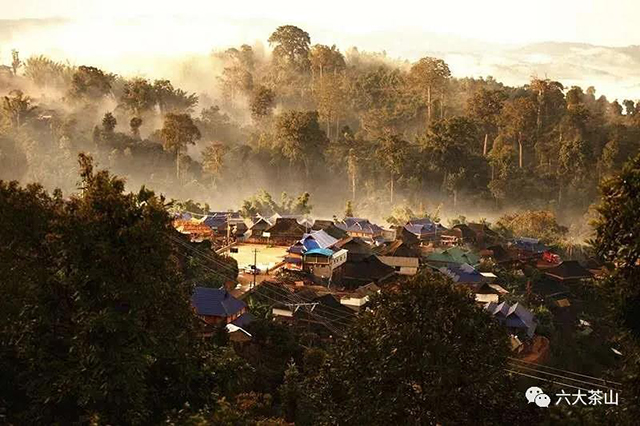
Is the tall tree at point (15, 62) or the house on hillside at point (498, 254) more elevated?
the tall tree at point (15, 62)

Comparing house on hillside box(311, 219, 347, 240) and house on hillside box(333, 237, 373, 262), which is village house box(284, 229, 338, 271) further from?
house on hillside box(311, 219, 347, 240)

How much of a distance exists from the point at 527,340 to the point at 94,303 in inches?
939

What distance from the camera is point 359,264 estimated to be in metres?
41.0

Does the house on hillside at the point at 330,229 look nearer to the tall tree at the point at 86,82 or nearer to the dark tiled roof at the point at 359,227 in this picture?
the dark tiled roof at the point at 359,227

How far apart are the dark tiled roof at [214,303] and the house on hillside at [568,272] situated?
2346 cm

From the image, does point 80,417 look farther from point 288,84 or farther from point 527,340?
point 288,84

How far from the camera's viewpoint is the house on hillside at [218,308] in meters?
27.7

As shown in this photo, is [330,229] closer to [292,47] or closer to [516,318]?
[516,318]

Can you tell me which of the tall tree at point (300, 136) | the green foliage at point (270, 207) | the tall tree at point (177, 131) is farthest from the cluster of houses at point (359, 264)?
the tall tree at point (300, 136)

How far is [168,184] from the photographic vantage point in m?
71.9

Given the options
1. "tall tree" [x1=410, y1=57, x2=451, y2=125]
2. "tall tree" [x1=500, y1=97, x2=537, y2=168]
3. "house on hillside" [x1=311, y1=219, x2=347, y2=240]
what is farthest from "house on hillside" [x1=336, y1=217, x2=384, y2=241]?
"tall tree" [x1=410, y1=57, x2=451, y2=125]

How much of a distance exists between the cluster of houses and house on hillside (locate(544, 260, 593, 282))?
0.06m

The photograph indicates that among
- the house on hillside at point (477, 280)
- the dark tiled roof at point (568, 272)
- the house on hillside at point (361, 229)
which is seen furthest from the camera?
the house on hillside at point (361, 229)

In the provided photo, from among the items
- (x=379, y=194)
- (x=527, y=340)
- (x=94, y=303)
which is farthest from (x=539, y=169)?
(x=94, y=303)
